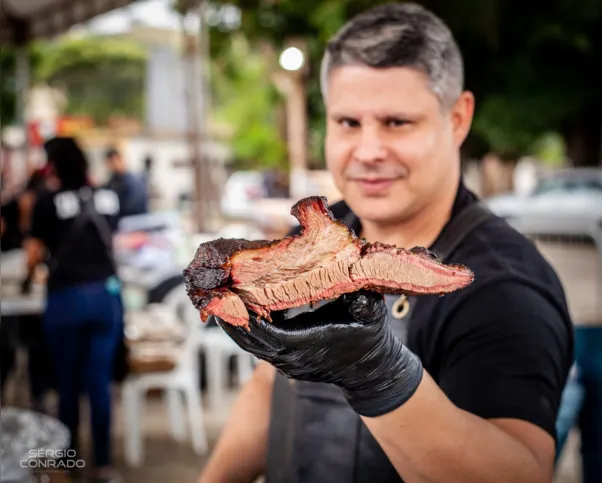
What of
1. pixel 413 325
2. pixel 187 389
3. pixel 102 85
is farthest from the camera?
pixel 102 85

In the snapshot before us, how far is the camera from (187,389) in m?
5.45

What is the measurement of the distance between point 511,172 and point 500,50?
64.4 feet

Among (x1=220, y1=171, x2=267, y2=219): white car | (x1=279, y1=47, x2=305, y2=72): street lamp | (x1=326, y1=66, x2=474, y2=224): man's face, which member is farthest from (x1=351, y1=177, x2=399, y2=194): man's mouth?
(x1=220, y1=171, x2=267, y2=219): white car

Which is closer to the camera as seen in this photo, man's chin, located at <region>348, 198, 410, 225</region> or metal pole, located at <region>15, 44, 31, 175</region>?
man's chin, located at <region>348, 198, 410, 225</region>

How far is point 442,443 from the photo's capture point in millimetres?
1174

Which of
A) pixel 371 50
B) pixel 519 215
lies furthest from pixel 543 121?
pixel 371 50

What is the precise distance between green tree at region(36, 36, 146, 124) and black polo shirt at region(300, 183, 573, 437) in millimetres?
46808

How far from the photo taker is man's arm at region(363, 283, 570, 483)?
1170 millimetres

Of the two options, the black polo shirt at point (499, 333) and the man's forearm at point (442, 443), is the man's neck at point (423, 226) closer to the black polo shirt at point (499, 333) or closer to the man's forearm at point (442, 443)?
the black polo shirt at point (499, 333)

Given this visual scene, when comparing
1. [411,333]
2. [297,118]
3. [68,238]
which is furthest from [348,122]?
[297,118]

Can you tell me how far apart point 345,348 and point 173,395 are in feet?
16.2

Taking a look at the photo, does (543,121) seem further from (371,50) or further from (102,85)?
(102,85)

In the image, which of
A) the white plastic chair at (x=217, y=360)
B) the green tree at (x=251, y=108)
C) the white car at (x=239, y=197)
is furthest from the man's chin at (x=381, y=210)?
the white car at (x=239, y=197)

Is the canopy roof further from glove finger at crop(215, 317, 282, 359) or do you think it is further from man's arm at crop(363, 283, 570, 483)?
glove finger at crop(215, 317, 282, 359)
